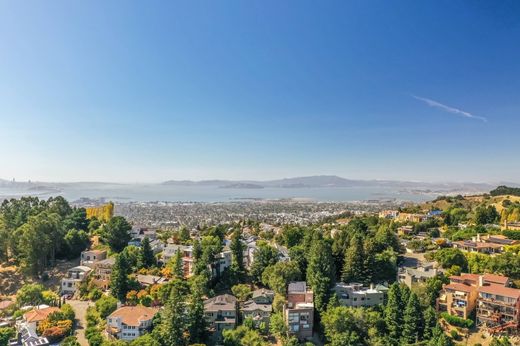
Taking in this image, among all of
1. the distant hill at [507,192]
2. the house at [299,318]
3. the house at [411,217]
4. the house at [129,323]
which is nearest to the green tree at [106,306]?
the house at [129,323]

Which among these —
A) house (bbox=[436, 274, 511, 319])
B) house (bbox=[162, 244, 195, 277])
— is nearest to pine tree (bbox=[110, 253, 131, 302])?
house (bbox=[162, 244, 195, 277])

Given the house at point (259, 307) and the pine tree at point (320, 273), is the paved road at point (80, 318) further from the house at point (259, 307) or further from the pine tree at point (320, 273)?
the pine tree at point (320, 273)

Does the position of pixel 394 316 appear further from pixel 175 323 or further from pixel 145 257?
pixel 145 257

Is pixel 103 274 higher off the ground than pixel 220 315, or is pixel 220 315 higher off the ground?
pixel 103 274

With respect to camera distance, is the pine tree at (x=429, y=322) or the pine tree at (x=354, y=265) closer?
the pine tree at (x=429, y=322)

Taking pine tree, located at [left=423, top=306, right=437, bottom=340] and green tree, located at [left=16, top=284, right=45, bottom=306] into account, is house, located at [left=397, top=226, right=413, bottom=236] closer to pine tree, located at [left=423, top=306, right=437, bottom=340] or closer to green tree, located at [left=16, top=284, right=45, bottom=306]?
pine tree, located at [left=423, top=306, right=437, bottom=340]

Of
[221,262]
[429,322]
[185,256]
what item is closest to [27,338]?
[185,256]

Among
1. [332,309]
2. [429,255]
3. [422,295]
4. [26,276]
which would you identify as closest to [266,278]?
[332,309]
